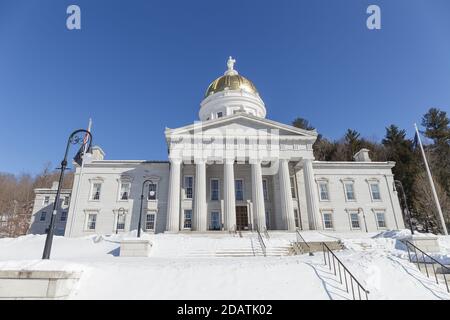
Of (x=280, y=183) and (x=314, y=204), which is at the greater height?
(x=280, y=183)

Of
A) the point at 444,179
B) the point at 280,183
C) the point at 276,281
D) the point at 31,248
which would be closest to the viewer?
the point at 276,281

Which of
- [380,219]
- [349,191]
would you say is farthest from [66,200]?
[380,219]

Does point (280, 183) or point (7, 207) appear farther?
point (7, 207)

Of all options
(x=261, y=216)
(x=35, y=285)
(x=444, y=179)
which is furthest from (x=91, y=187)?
(x=444, y=179)

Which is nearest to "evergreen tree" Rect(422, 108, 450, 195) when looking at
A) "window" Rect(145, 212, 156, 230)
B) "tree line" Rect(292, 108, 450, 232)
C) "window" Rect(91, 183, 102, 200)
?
"tree line" Rect(292, 108, 450, 232)

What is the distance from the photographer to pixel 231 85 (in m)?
43.3

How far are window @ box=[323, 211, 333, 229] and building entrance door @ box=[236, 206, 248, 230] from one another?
31.2 feet

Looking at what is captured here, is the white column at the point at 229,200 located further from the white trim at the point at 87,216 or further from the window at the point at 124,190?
the white trim at the point at 87,216

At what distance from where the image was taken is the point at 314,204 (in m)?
28.3

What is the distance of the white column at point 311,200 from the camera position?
27.8 metres

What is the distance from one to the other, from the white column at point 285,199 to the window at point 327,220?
656 cm

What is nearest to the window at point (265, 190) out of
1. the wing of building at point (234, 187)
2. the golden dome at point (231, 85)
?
the wing of building at point (234, 187)

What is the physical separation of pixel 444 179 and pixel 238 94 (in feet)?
109
